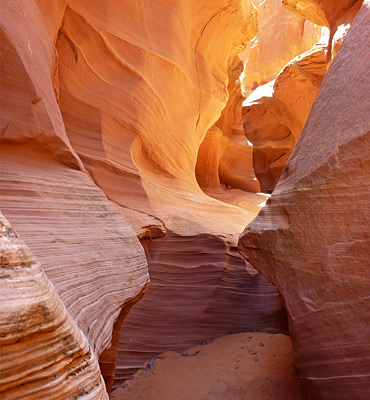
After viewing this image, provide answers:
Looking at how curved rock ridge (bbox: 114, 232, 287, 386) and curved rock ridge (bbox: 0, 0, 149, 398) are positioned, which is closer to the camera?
Result: curved rock ridge (bbox: 0, 0, 149, 398)

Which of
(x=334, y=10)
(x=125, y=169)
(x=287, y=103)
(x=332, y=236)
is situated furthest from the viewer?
(x=287, y=103)

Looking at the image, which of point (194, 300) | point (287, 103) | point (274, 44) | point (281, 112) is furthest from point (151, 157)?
point (274, 44)

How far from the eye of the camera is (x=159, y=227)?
14.6 ft

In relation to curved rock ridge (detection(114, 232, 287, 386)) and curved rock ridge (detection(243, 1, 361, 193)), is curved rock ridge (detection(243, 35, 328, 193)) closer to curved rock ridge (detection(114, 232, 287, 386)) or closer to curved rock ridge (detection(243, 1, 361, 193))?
curved rock ridge (detection(243, 1, 361, 193))

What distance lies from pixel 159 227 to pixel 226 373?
6.25 ft

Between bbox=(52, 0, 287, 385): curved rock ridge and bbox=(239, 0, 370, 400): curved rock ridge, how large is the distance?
1728mm

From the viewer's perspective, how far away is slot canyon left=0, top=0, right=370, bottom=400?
1837 mm

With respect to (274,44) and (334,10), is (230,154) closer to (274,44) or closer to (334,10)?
(334,10)

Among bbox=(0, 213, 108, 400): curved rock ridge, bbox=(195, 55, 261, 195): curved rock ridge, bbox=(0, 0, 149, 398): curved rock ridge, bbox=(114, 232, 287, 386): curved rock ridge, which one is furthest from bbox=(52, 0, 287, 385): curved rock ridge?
bbox=(195, 55, 261, 195): curved rock ridge

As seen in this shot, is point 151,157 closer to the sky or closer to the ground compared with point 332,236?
closer to the sky

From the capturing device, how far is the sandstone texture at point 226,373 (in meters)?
3.23

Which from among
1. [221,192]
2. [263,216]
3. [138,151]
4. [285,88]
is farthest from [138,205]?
[285,88]

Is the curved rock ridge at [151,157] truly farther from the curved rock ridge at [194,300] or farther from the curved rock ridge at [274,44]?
the curved rock ridge at [274,44]

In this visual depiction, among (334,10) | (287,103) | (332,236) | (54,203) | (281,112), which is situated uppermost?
(281,112)
